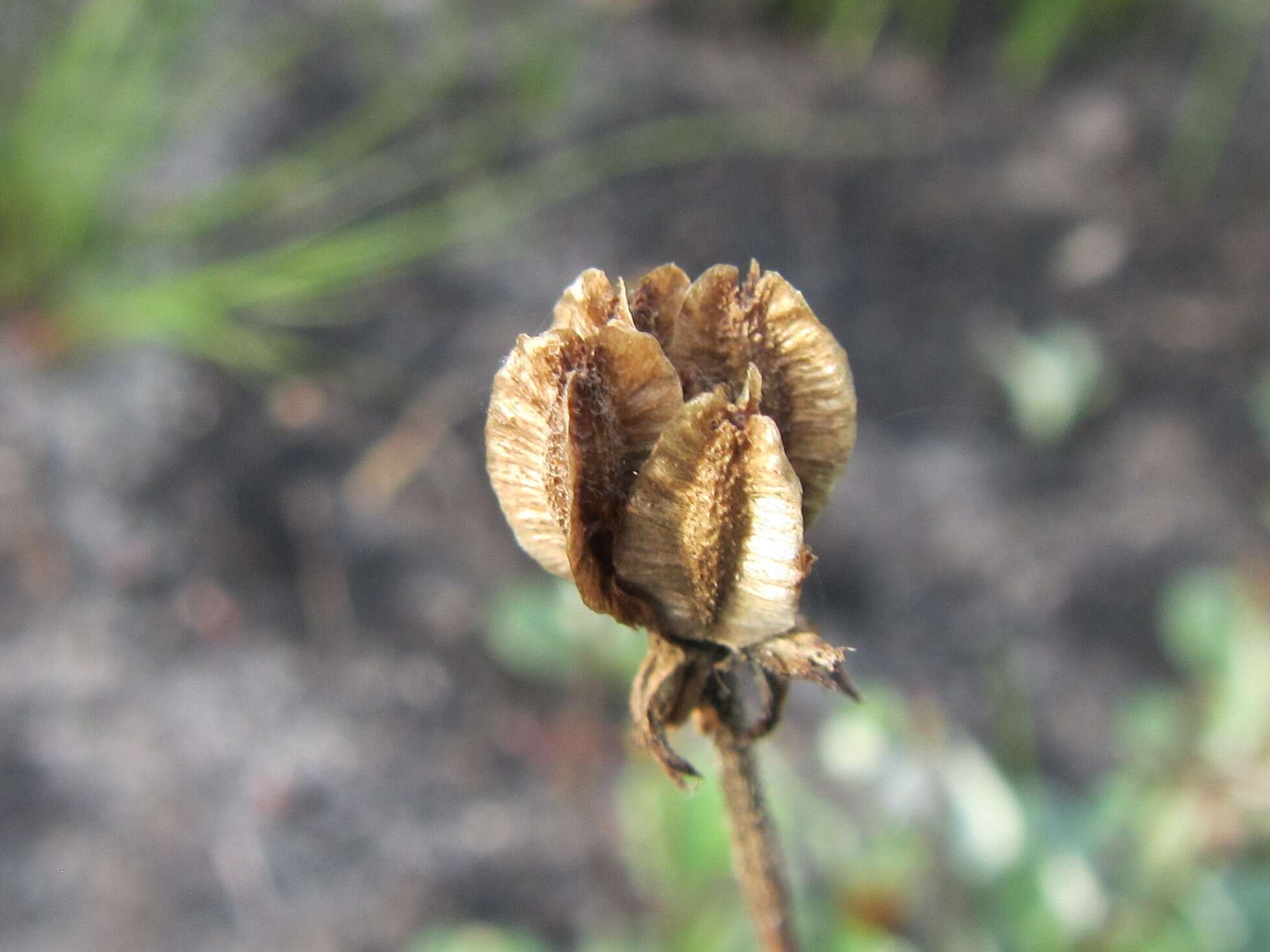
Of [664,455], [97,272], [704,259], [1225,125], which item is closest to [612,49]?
[704,259]

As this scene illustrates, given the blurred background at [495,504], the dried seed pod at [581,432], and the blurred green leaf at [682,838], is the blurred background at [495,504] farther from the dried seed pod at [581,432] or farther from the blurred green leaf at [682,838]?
the dried seed pod at [581,432]

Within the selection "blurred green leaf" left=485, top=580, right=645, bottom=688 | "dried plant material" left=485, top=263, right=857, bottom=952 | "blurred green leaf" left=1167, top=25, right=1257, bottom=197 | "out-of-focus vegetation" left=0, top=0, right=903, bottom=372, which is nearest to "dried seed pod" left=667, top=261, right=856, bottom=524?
"dried plant material" left=485, top=263, right=857, bottom=952

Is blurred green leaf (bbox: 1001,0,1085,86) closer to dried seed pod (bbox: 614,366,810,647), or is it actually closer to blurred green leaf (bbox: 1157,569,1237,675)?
blurred green leaf (bbox: 1157,569,1237,675)

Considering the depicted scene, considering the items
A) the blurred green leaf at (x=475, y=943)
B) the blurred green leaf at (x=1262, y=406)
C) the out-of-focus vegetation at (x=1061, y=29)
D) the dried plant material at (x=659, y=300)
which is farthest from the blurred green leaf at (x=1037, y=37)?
the dried plant material at (x=659, y=300)

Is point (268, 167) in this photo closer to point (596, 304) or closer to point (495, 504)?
point (495, 504)

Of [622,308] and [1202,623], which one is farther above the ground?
[1202,623]

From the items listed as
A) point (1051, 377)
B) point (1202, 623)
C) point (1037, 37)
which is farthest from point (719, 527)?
point (1037, 37)
